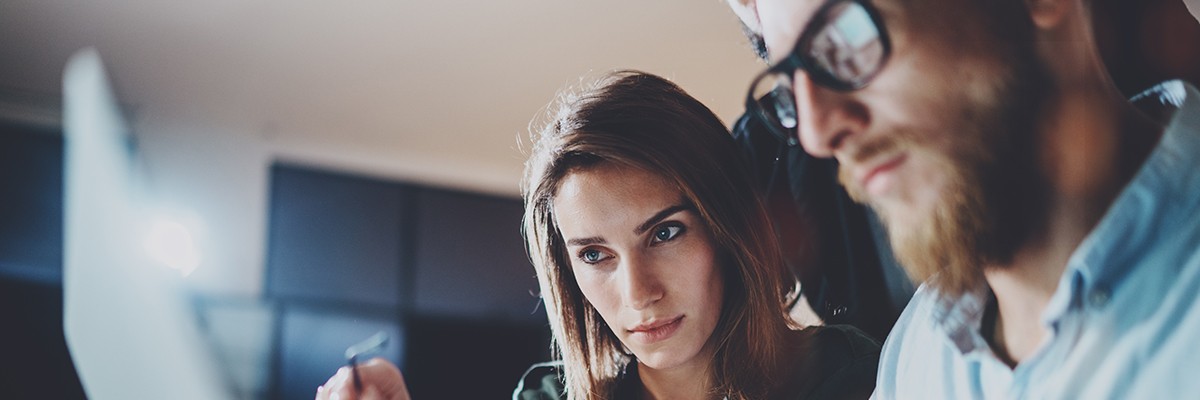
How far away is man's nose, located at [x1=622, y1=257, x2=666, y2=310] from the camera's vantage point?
1.83 feet

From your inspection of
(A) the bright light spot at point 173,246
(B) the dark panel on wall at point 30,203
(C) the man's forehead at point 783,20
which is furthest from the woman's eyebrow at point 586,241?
(B) the dark panel on wall at point 30,203

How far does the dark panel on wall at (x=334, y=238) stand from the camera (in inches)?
95.5

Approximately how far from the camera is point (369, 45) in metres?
1.89

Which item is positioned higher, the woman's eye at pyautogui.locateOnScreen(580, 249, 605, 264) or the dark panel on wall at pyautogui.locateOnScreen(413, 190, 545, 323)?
the woman's eye at pyautogui.locateOnScreen(580, 249, 605, 264)

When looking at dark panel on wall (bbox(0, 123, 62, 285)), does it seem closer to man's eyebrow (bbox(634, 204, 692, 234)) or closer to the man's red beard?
man's eyebrow (bbox(634, 204, 692, 234))

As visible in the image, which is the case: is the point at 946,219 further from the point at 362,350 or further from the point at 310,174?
the point at 310,174

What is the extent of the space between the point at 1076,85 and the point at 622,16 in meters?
0.61

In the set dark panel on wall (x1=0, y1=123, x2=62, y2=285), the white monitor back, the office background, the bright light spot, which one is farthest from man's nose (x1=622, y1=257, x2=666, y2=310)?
dark panel on wall (x1=0, y1=123, x2=62, y2=285)

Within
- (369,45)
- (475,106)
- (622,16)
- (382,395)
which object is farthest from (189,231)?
(382,395)

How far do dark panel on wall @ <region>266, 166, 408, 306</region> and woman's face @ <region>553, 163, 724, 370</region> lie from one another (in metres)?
1.91

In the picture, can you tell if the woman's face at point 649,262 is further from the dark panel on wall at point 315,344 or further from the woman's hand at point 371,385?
the dark panel on wall at point 315,344

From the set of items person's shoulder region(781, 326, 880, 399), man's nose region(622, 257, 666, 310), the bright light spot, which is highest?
man's nose region(622, 257, 666, 310)

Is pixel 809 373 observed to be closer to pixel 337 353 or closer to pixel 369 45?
pixel 369 45

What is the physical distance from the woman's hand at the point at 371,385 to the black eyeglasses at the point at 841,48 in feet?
0.89
